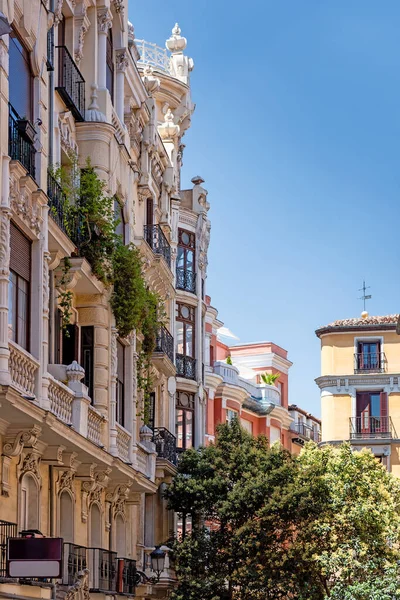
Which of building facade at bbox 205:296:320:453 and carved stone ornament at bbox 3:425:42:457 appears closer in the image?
carved stone ornament at bbox 3:425:42:457

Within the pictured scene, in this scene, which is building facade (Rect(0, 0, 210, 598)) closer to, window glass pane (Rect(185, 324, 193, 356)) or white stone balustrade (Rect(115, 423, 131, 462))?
white stone balustrade (Rect(115, 423, 131, 462))

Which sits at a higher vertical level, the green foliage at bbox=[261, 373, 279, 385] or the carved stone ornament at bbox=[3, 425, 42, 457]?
the green foliage at bbox=[261, 373, 279, 385]

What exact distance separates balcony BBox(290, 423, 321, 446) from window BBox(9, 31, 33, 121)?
169 ft

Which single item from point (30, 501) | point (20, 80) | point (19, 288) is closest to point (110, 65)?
point (20, 80)

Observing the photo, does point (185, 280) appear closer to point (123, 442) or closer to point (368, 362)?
point (123, 442)

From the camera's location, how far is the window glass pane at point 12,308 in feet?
70.3

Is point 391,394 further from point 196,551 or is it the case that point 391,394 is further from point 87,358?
point 87,358

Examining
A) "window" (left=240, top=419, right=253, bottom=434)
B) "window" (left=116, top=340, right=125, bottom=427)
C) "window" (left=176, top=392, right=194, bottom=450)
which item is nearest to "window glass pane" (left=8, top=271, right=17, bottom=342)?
"window" (left=116, top=340, right=125, bottom=427)

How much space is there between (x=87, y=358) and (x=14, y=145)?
7918 mm

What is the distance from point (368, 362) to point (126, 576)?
34363mm

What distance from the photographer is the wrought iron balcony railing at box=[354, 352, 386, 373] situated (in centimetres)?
6475

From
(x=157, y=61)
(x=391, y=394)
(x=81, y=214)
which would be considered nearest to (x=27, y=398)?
(x=81, y=214)

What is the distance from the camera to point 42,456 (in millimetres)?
24781

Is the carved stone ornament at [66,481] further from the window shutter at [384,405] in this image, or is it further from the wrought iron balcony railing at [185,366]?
the window shutter at [384,405]
